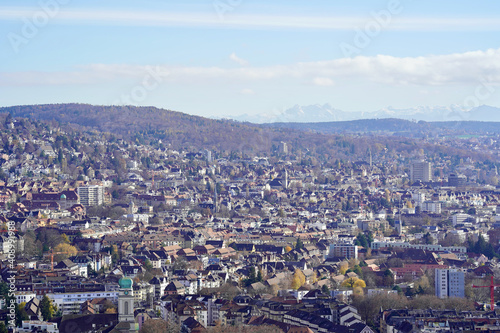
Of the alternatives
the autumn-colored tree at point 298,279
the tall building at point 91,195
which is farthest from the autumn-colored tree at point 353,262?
the tall building at point 91,195

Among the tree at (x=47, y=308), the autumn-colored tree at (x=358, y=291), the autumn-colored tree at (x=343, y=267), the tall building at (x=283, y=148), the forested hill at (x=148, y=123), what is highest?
the forested hill at (x=148, y=123)

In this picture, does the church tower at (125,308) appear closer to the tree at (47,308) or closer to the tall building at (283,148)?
the tree at (47,308)

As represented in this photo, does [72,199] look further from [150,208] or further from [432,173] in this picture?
[432,173]

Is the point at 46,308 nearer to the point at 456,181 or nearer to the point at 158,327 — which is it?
the point at 158,327

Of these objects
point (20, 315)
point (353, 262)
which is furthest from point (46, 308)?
point (353, 262)

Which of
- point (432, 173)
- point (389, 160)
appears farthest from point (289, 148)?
point (432, 173)

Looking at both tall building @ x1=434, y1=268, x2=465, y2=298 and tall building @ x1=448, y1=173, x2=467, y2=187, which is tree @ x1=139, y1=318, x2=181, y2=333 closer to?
tall building @ x1=434, y1=268, x2=465, y2=298
